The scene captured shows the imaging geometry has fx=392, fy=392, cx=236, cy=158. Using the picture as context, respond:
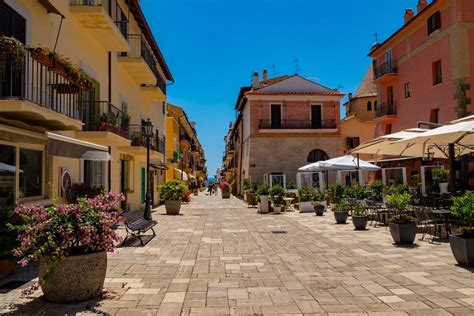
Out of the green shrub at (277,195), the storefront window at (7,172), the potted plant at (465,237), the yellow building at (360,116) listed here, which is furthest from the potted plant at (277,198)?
the yellow building at (360,116)

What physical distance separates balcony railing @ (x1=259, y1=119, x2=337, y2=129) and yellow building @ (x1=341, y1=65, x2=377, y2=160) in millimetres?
3047

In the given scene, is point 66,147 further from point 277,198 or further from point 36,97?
point 277,198

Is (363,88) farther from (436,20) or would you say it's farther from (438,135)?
(438,135)

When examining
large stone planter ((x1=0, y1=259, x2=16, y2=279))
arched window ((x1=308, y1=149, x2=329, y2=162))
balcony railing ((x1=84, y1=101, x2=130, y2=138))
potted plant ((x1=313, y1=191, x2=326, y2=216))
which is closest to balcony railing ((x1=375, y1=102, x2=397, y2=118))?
arched window ((x1=308, y1=149, x2=329, y2=162))

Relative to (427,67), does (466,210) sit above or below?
below

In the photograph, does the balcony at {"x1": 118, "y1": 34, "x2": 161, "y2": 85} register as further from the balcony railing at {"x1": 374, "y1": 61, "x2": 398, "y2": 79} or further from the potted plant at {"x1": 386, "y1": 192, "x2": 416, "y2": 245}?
the balcony railing at {"x1": 374, "y1": 61, "x2": 398, "y2": 79}

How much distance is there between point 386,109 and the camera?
2922 cm

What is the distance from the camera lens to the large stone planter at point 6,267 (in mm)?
6314

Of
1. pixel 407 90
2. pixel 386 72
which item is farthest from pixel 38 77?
pixel 386 72

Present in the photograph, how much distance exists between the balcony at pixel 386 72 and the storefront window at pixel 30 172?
25.4 m

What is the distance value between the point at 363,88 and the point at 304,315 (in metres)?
46.1

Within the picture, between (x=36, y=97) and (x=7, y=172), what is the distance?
1609mm

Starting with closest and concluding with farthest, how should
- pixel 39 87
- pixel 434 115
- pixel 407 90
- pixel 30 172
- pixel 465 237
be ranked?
1. pixel 465 237
2. pixel 39 87
3. pixel 30 172
4. pixel 434 115
5. pixel 407 90

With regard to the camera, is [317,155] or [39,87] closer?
[39,87]
